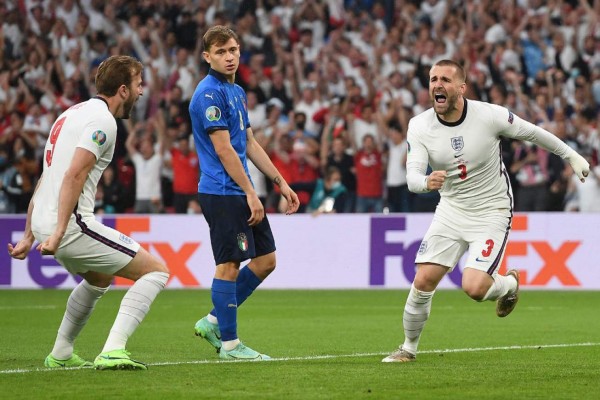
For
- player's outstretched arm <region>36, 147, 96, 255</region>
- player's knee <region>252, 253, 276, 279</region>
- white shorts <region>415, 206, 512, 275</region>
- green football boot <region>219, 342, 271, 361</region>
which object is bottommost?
green football boot <region>219, 342, 271, 361</region>

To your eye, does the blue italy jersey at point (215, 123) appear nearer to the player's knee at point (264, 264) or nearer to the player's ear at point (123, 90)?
the player's knee at point (264, 264)

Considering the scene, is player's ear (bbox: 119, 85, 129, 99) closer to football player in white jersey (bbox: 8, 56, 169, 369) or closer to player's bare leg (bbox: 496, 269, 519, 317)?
football player in white jersey (bbox: 8, 56, 169, 369)

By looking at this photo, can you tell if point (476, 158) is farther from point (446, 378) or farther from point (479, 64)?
point (479, 64)

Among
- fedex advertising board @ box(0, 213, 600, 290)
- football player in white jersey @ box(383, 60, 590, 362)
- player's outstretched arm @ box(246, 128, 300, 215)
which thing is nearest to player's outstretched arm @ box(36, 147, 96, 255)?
player's outstretched arm @ box(246, 128, 300, 215)

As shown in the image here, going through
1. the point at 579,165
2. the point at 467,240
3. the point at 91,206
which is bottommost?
the point at 467,240

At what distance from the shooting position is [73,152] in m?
7.64

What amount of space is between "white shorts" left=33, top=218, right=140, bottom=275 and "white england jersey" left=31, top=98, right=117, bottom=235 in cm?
6

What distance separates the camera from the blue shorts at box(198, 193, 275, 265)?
874cm

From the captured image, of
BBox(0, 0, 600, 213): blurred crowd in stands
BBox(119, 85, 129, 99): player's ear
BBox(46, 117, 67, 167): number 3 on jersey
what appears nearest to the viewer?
BBox(46, 117, 67, 167): number 3 on jersey

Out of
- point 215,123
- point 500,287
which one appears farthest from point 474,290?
point 215,123

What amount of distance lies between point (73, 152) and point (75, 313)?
4.18 feet

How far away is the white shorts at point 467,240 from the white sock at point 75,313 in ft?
7.97

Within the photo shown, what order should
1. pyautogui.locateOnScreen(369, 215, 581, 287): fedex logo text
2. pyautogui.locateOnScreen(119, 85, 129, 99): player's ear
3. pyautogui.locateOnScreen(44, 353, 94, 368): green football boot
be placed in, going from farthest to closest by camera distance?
pyautogui.locateOnScreen(369, 215, 581, 287): fedex logo text < pyautogui.locateOnScreen(44, 353, 94, 368): green football boot < pyautogui.locateOnScreen(119, 85, 129, 99): player's ear

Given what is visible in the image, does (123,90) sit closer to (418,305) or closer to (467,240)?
(418,305)
